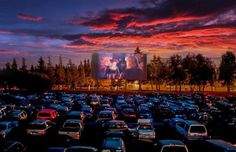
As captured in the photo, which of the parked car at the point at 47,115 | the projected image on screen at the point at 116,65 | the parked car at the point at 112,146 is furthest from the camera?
the projected image on screen at the point at 116,65

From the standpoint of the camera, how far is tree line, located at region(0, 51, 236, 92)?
326 feet

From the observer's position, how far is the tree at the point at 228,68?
10631 cm

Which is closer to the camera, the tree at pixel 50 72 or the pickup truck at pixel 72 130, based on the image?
the pickup truck at pixel 72 130

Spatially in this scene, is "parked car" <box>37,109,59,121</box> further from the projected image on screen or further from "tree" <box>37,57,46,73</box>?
"tree" <box>37,57,46,73</box>

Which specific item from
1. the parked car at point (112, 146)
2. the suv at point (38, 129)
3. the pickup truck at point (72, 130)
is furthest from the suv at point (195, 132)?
the suv at point (38, 129)

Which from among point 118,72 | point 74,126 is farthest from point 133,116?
point 118,72

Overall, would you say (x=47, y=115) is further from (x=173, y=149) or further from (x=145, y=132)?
(x=173, y=149)

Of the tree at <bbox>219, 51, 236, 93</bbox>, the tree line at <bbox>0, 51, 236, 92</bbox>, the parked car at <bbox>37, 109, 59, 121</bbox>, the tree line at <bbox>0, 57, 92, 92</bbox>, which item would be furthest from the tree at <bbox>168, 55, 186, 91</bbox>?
the parked car at <bbox>37, 109, 59, 121</bbox>

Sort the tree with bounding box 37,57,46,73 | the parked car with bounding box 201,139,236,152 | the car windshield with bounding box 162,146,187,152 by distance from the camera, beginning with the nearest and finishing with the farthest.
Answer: the parked car with bounding box 201,139,236,152 < the car windshield with bounding box 162,146,187,152 < the tree with bounding box 37,57,46,73

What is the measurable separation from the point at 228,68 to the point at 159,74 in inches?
1038

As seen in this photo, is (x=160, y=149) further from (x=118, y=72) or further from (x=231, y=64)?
(x=231, y=64)

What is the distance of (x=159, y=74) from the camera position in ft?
417

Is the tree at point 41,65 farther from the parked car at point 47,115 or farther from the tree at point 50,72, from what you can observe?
the parked car at point 47,115

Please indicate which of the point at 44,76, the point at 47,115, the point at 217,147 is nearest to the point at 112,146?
the point at 217,147
